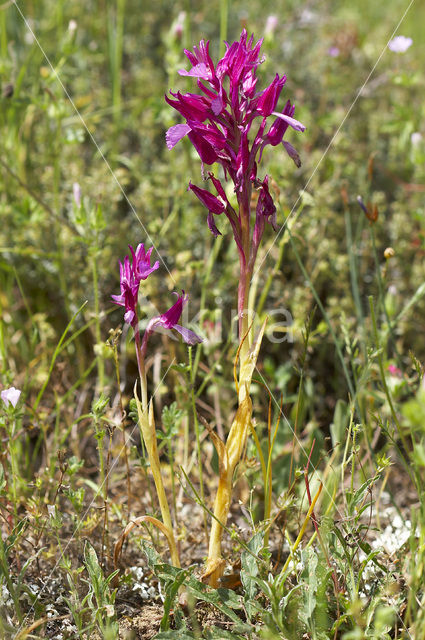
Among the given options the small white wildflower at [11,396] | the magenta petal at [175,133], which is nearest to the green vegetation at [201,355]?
the small white wildflower at [11,396]

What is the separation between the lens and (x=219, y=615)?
1.29m

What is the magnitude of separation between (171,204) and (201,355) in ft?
2.74

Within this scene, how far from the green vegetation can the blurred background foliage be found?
0.02 metres

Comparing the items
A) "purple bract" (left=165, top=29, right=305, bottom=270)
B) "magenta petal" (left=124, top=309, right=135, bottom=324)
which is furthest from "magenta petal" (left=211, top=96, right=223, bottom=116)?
"magenta petal" (left=124, top=309, right=135, bottom=324)

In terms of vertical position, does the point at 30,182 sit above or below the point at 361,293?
above

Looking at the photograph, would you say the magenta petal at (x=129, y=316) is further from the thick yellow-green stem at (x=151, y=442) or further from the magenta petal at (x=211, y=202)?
the magenta petal at (x=211, y=202)

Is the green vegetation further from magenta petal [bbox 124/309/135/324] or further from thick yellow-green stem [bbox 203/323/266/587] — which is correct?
magenta petal [bbox 124/309/135/324]

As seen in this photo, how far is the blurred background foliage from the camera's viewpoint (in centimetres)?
205

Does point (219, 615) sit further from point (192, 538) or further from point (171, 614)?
point (192, 538)

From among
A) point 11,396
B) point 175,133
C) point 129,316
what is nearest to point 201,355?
point 11,396

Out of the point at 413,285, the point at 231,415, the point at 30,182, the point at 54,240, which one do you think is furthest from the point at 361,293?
the point at 30,182

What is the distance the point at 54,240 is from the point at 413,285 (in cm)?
148

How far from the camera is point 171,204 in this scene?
108 inches

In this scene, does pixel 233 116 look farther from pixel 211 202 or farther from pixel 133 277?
pixel 133 277
